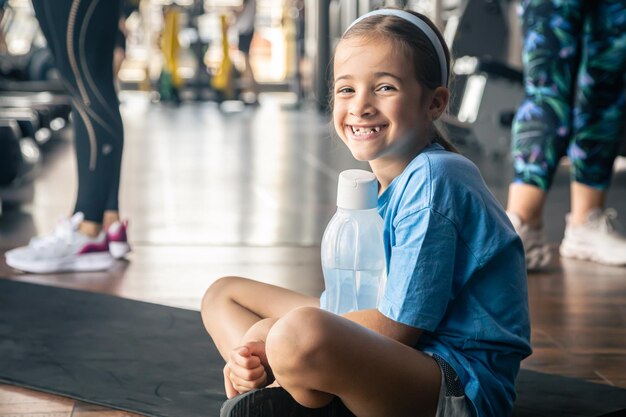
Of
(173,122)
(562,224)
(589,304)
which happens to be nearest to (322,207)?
(562,224)

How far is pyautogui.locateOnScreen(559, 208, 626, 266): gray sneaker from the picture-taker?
8.21 feet

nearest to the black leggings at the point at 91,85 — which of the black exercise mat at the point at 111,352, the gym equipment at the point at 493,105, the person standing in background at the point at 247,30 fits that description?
the black exercise mat at the point at 111,352

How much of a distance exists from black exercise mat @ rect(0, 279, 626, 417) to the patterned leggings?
1004 millimetres

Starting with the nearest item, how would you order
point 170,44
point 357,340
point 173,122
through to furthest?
point 357,340, point 173,122, point 170,44

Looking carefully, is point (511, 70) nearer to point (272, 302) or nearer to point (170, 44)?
point (272, 302)

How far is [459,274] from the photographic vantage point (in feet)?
3.84

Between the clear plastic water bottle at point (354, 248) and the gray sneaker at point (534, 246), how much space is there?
1.17 meters

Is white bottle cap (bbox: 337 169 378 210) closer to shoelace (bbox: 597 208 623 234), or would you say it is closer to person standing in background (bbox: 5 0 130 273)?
person standing in background (bbox: 5 0 130 273)

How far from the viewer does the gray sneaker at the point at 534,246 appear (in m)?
2.41

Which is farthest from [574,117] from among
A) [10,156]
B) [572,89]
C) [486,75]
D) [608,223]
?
[486,75]

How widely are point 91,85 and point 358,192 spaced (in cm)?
140

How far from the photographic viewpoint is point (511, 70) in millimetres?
4621

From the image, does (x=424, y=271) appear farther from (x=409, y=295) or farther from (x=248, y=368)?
(x=248, y=368)

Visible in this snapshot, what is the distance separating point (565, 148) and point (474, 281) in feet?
4.69
